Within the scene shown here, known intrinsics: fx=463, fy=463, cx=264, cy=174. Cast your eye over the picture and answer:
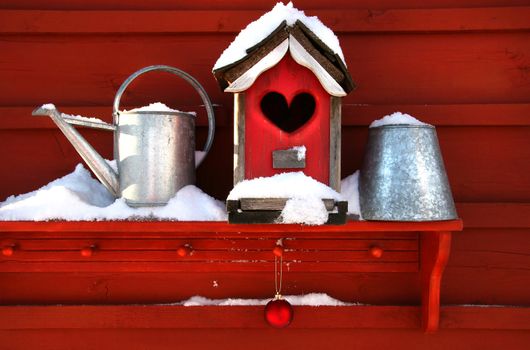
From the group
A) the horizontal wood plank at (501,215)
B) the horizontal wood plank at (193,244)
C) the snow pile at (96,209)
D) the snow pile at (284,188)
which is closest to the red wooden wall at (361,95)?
the horizontal wood plank at (501,215)

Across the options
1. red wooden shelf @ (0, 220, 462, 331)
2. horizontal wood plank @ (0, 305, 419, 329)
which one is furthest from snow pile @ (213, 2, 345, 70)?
horizontal wood plank @ (0, 305, 419, 329)

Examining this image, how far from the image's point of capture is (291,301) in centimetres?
144

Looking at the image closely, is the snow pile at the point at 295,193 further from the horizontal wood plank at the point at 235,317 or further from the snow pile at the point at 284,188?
the horizontal wood plank at the point at 235,317

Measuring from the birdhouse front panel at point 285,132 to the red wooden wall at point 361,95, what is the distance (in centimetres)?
31

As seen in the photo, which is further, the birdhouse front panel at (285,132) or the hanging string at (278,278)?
the hanging string at (278,278)

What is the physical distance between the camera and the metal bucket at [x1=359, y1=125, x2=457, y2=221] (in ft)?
3.71

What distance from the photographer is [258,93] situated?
111cm

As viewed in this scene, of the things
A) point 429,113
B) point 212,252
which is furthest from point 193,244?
point 429,113

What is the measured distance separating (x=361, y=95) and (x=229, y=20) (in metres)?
0.47

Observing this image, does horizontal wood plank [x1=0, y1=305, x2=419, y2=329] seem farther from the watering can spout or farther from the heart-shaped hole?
the heart-shaped hole

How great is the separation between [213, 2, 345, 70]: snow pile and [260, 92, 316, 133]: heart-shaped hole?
0.15 metres

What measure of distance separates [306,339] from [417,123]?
75 cm

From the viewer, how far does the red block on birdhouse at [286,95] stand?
1.07 m

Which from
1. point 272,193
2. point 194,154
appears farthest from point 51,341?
point 272,193
